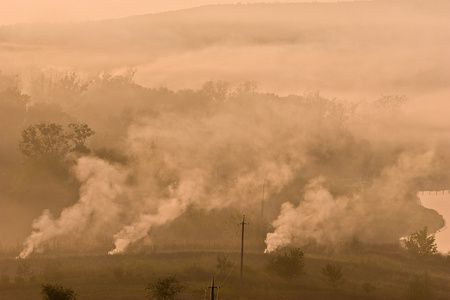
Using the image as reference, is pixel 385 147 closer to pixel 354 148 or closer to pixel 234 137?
pixel 354 148

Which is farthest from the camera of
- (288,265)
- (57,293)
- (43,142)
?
(43,142)

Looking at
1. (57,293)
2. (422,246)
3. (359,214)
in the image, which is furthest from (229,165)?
(57,293)

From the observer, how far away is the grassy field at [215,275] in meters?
79.4

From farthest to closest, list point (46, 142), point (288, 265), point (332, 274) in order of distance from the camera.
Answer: point (46, 142)
point (288, 265)
point (332, 274)

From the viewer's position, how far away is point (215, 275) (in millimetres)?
86000

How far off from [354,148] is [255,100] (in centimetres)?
2209

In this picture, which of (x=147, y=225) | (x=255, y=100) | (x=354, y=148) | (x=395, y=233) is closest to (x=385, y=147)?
(x=354, y=148)

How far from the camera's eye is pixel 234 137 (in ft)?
463

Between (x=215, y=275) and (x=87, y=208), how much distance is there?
2397cm

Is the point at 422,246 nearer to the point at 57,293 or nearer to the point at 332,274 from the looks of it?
the point at 332,274

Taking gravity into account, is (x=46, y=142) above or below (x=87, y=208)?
above

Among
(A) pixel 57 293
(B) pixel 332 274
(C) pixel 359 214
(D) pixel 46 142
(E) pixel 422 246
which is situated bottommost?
(A) pixel 57 293

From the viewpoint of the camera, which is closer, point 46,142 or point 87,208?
point 87,208

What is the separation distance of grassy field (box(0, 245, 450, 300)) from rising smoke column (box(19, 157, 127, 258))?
276 inches
